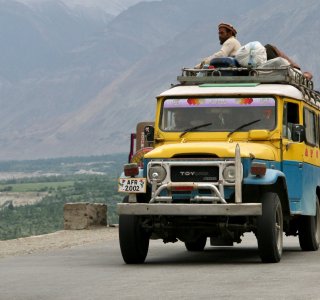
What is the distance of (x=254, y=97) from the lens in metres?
19.3

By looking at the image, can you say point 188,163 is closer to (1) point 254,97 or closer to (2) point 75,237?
(1) point 254,97

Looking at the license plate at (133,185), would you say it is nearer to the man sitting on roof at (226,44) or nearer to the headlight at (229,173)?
the headlight at (229,173)

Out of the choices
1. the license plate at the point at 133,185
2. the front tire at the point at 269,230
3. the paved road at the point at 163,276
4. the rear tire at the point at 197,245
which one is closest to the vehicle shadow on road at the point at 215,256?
the paved road at the point at 163,276

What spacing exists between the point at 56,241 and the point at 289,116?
8.56 metres

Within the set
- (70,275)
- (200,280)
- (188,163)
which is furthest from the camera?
(188,163)

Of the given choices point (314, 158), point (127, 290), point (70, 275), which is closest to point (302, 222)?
point (314, 158)

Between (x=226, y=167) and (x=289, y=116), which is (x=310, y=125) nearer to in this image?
(x=289, y=116)

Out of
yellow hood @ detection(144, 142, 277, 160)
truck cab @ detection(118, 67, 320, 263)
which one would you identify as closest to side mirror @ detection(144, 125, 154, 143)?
truck cab @ detection(118, 67, 320, 263)

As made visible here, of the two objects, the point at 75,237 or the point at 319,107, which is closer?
the point at 319,107

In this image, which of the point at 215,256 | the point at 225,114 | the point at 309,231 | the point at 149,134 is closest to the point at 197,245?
the point at 215,256

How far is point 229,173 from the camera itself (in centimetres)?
1770

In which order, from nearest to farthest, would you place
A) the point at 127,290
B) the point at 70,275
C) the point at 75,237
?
the point at 127,290
the point at 70,275
the point at 75,237

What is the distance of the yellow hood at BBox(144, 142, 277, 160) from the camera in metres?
17.9

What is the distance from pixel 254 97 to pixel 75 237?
10.2 meters
